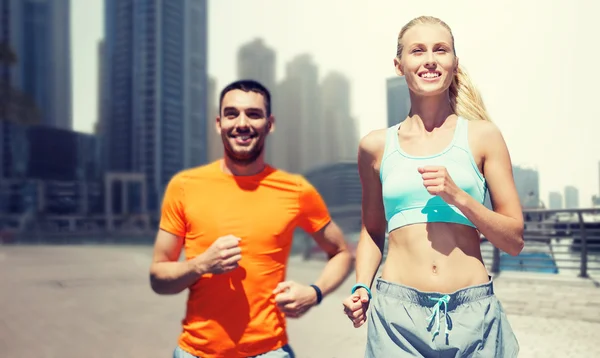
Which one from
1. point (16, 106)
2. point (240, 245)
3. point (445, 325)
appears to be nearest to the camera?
point (445, 325)

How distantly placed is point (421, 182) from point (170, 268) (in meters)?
0.91

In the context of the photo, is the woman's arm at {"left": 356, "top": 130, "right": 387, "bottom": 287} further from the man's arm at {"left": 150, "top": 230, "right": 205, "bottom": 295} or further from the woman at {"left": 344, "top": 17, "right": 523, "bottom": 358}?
the man's arm at {"left": 150, "top": 230, "right": 205, "bottom": 295}

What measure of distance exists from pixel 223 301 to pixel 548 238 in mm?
3204

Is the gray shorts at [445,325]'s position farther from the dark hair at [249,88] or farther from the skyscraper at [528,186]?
the skyscraper at [528,186]

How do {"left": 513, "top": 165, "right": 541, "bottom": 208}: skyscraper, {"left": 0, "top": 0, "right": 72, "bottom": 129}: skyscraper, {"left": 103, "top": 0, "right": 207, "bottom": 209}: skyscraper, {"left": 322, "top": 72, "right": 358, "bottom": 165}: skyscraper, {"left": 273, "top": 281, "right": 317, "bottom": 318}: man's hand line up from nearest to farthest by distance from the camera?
1. {"left": 273, "top": 281, "right": 317, "bottom": 318}: man's hand
2. {"left": 513, "top": 165, "right": 541, "bottom": 208}: skyscraper
3. {"left": 322, "top": 72, "right": 358, "bottom": 165}: skyscraper
4. {"left": 103, "top": 0, "right": 207, "bottom": 209}: skyscraper
5. {"left": 0, "top": 0, "right": 72, "bottom": 129}: skyscraper

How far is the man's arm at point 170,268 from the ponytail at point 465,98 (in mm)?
964

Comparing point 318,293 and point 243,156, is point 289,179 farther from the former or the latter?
point 318,293

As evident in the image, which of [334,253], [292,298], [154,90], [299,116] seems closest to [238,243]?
[292,298]

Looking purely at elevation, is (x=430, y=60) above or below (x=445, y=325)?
above

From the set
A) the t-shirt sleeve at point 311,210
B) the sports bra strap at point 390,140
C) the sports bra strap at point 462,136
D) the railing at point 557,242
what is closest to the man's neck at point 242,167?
the t-shirt sleeve at point 311,210

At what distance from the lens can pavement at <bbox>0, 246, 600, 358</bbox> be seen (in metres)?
3.62

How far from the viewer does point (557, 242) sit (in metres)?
4.26

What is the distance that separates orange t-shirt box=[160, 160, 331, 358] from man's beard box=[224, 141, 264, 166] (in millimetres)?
74

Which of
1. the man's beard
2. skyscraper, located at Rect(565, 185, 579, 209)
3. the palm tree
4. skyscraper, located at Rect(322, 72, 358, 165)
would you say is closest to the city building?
skyscraper, located at Rect(565, 185, 579, 209)
